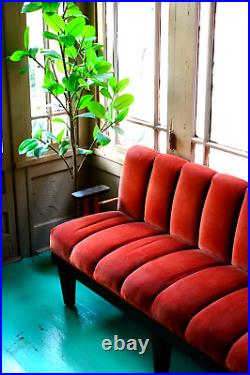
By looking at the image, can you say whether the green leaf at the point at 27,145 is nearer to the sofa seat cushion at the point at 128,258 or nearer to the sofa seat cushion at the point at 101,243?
the sofa seat cushion at the point at 101,243

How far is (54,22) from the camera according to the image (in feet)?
11.1

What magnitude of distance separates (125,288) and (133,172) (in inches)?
35.0

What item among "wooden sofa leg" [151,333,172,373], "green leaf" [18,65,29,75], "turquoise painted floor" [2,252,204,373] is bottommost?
"turquoise painted floor" [2,252,204,373]

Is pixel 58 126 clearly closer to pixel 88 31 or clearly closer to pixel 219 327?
pixel 88 31

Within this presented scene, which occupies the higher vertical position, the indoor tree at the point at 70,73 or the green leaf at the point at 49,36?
the green leaf at the point at 49,36

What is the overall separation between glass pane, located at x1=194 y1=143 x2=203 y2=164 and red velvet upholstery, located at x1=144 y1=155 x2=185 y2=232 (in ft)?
0.62

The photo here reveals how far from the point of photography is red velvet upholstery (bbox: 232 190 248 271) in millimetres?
2727

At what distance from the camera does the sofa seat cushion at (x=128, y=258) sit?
9.24 feet

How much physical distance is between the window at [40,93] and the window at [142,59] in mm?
435

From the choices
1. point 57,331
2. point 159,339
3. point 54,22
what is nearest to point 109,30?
point 54,22

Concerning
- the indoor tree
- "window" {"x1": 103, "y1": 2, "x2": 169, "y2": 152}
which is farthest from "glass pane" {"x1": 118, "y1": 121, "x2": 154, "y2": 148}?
the indoor tree

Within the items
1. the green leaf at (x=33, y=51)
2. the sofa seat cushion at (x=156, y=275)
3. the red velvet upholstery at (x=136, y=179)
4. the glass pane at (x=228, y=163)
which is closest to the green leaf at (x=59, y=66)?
the green leaf at (x=33, y=51)

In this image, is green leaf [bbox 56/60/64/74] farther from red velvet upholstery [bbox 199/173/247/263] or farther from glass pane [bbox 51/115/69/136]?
red velvet upholstery [bbox 199/173/247/263]

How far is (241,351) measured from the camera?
2221mm
